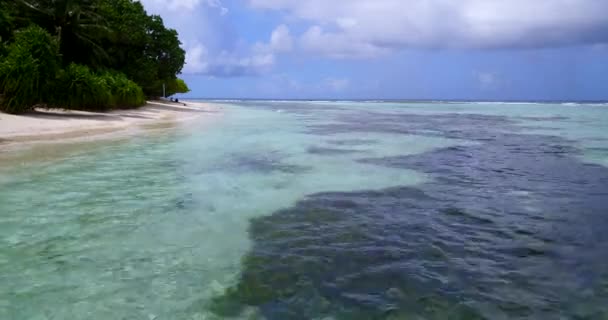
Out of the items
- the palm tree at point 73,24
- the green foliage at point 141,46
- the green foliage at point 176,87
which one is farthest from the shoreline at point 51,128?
the green foliage at point 176,87

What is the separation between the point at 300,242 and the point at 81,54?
96.4 ft

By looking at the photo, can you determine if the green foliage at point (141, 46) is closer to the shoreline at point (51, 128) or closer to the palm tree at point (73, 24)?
the palm tree at point (73, 24)

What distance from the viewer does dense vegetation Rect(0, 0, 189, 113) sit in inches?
718

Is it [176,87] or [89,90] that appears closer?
[89,90]

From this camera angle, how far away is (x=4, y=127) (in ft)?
50.8

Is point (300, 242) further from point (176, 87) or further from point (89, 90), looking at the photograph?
point (176, 87)

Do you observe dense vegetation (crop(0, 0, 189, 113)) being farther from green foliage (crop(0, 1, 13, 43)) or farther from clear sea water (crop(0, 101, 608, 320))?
clear sea water (crop(0, 101, 608, 320))

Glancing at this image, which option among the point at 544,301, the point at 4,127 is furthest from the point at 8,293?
the point at 4,127

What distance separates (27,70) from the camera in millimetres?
17750

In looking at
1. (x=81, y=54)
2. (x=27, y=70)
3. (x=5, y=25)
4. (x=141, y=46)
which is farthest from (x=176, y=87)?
(x=27, y=70)

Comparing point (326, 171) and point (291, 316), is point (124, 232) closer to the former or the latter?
point (291, 316)

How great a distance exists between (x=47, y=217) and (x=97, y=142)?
9.47 meters

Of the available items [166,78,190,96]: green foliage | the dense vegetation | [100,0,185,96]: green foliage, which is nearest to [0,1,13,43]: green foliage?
the dense vegetation

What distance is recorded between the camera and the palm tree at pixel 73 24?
2575 centimetres
